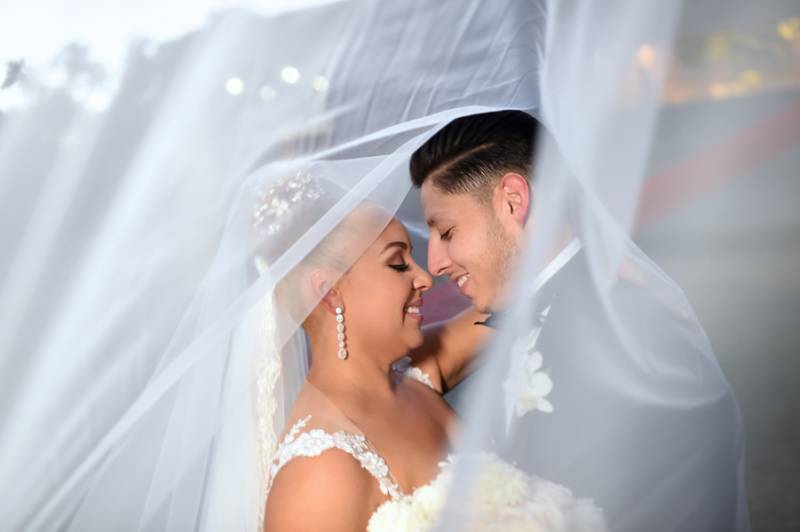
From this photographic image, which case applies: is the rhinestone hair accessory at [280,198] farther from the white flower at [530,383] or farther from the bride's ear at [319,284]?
the white flower at [530,383]

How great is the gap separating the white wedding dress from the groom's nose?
442 mm

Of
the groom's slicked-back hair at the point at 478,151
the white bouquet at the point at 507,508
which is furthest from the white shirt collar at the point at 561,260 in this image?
the white bouquet at the point at 507,508

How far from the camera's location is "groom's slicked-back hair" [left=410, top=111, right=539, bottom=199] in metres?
2.17

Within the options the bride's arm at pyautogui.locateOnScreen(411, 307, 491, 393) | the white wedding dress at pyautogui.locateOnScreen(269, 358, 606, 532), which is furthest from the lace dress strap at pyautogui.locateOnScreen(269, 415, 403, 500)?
the bride's arm at pyautogui.locateOnScreen(411, 307, 491, 393)

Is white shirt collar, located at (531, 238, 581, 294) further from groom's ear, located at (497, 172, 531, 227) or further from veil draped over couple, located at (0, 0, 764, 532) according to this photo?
groom's ear, located at (497, 172, 531, 227)

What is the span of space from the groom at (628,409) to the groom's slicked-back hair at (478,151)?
4.7 inches

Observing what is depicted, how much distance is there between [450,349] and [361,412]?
589 millimetres

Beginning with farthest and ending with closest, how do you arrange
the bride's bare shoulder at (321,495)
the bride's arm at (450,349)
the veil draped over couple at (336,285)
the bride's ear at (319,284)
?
the bride's arm at (450,349) → the bride's ear at (319,284) → the bride's bare shoulder at (321,495) → the veil draped over couple at (336,285)

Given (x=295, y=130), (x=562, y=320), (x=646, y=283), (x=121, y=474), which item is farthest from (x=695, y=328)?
(x=121, y=474)

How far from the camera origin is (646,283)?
1.89m

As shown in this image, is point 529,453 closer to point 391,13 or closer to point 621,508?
point 621,508

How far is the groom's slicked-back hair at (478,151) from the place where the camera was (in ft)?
7.13

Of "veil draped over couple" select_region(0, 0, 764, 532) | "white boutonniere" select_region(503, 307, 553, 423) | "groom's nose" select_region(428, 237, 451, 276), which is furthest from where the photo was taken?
"groom's nose" select_region(428, 237, 451, 276)

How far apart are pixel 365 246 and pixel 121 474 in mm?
782
